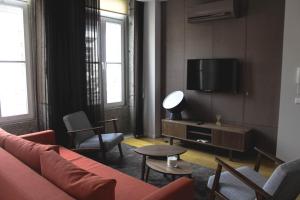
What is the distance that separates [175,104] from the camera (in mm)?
4562

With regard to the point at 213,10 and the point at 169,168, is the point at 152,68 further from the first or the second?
the point at 169,168

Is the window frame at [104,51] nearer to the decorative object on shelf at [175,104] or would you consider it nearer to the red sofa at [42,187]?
the decorative object on shelf at [175,104]

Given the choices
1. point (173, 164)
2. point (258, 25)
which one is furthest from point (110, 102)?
point (258, 25)

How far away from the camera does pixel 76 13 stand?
4.00m

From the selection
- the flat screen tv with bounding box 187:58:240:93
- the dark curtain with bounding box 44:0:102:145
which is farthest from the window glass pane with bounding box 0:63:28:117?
the flat screen tv with bounding box 187:58:240:93

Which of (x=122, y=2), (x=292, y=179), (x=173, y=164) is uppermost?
(x=122, y=2)

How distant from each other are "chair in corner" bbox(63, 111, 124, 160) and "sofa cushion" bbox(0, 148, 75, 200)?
171 centimetres

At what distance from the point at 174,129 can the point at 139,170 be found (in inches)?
53.1

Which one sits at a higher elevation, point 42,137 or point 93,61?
point 93,61

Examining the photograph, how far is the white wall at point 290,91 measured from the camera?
3.43 m

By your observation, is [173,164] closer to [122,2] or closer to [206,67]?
[206,67]

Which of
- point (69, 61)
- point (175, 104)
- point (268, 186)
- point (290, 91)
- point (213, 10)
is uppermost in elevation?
point (213, 10)

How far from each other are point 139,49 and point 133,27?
446 millimetres

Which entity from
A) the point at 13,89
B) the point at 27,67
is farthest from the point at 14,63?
the point at 13,89
